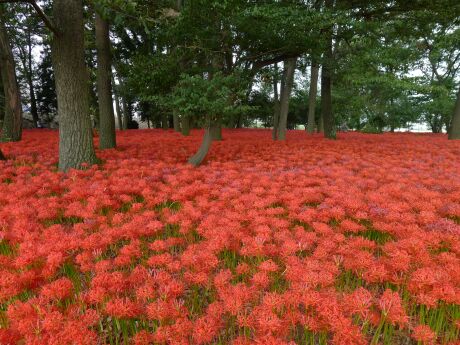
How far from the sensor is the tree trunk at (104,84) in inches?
359

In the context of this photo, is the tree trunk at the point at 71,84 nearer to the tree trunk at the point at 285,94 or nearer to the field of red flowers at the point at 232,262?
the field of red flowers at the point at 232,262

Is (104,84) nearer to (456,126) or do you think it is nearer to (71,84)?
(71,84)

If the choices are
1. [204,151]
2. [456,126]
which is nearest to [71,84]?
[204,151]

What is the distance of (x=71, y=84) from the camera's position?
6.40m

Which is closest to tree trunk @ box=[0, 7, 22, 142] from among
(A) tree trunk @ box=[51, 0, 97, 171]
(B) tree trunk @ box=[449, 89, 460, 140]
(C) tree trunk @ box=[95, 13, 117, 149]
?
(C) tree trunk @ box=[95, 13, 117, 149]

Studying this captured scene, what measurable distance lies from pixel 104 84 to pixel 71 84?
3.06 metres

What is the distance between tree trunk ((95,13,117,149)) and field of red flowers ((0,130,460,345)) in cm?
394

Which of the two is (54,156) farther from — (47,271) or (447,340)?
(447,340)

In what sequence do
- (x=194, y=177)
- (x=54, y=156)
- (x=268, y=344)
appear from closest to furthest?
(x=268, y=344) → (x=194, y=177) → (x=54, y=156)

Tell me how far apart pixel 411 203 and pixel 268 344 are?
A: 337cm

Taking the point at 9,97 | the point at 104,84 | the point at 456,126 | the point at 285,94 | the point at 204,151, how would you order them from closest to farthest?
the point at 204,151 < the point at 104,84 < the point at 9,97 < the point at 285,94 < the point at 456,126

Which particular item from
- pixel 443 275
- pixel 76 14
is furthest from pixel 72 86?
pixel 443 275

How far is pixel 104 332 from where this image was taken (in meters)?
2.16

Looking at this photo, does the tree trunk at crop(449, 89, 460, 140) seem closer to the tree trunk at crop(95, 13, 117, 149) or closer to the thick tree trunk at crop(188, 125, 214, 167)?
the thick tree trunk at crop(188, 125, 214, 167)
